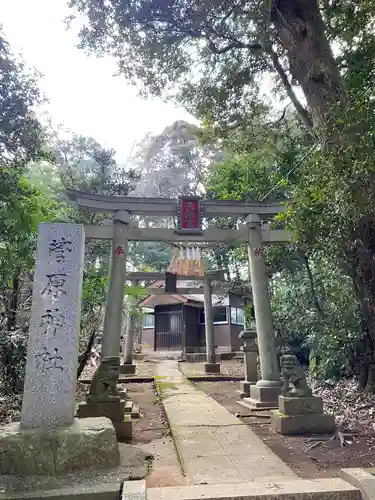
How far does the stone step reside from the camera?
9.62 ft

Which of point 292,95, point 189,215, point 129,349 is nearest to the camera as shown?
point 292,95

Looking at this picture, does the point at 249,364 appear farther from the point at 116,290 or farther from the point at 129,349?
the point at 129,349

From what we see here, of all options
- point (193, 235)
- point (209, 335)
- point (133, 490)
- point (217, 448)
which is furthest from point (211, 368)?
point (133, 490)

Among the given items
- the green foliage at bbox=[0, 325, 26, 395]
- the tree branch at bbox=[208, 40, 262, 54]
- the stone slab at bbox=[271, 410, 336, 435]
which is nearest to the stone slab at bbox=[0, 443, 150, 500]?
the stone slab at bbox=[271, 410, 336, 435]

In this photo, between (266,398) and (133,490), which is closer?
(133,490)

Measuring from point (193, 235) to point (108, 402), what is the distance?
431cm

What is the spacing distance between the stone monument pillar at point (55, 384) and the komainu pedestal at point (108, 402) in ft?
5.33

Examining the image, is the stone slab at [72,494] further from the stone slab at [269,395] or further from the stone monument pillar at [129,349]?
the stone monument pillar at [129,349]

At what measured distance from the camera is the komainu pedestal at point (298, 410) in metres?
5.57

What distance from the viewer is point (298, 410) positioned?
5656 millimetres

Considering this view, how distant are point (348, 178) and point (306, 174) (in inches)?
42.0

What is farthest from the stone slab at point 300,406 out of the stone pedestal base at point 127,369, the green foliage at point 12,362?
the stone pedestal base at point 127,369

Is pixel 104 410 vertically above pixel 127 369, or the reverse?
pixel 127 369

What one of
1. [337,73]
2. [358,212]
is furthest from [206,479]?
[337,73]
